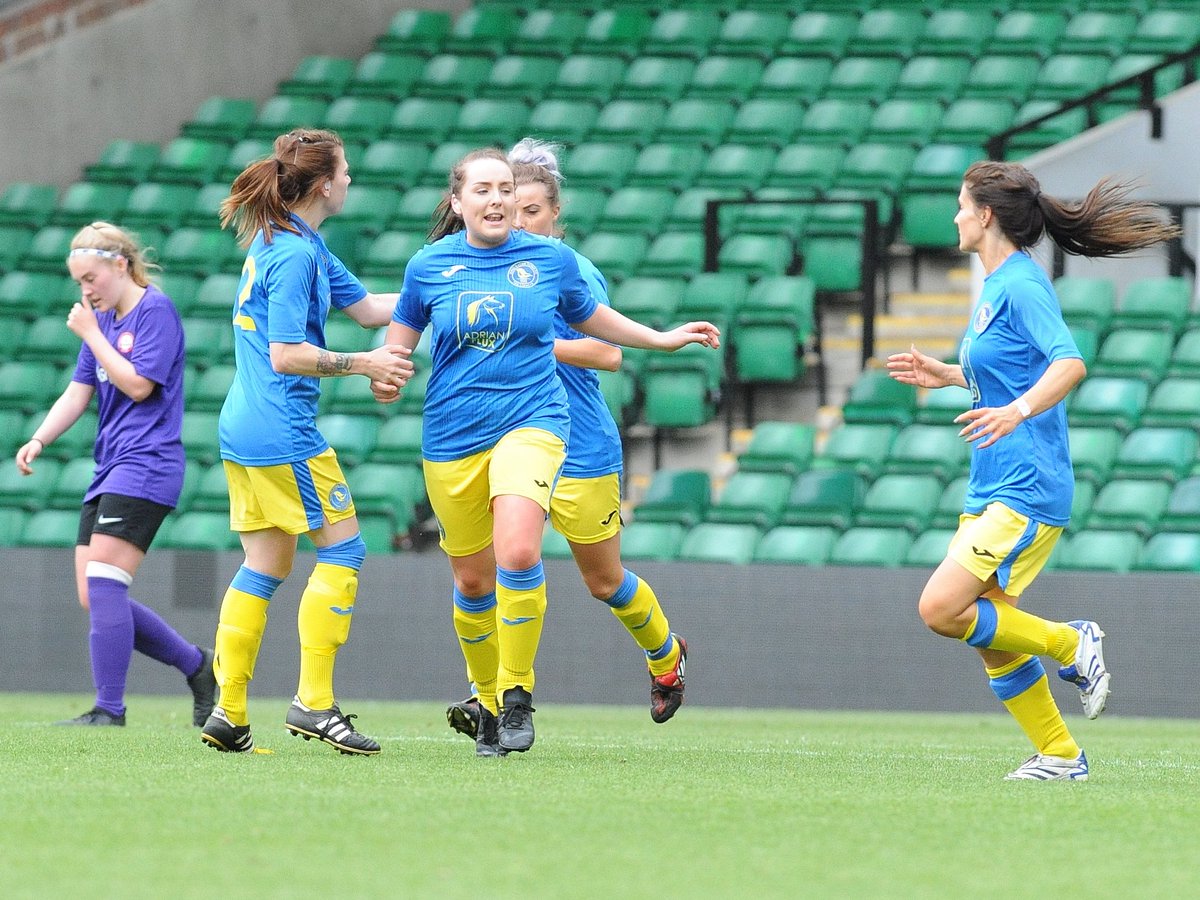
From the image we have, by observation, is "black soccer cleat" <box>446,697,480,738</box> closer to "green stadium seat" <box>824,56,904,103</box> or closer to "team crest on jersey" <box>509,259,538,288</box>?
"team crest on jersey" <box>509,259,538,288</box>

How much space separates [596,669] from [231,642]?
5.20m

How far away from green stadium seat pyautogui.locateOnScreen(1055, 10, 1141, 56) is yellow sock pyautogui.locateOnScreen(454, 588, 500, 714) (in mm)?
11024

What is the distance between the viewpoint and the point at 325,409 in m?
13.5

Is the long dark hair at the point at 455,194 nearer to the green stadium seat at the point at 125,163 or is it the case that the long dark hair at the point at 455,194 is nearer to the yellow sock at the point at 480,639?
the yellow sock at the point at 480,639

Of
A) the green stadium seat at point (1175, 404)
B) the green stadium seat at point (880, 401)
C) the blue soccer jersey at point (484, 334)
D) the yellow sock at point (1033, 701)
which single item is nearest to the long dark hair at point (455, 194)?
the blue soccer jersey at point (484, 334)

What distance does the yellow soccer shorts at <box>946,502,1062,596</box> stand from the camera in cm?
568

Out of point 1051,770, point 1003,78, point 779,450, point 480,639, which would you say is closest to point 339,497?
point 480,639

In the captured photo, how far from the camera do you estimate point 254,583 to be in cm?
616

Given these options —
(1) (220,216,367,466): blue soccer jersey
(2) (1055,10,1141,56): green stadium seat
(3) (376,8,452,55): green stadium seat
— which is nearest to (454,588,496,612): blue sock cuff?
(1) (220,216,367,466): blue soccer jersey

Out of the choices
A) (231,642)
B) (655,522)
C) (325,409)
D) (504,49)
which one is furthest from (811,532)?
(504,49)

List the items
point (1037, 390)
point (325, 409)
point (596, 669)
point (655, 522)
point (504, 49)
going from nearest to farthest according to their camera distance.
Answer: point (1037, 390) → point (596, 669) → point (655, 522) → point (325, 409) → point (504, 49)

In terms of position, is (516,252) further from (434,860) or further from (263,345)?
(434,860)

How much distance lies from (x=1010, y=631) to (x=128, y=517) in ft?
11.9

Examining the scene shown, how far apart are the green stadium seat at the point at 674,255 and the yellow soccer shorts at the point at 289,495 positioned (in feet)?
26.5
